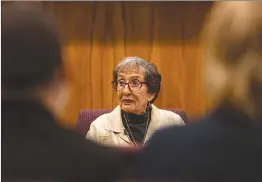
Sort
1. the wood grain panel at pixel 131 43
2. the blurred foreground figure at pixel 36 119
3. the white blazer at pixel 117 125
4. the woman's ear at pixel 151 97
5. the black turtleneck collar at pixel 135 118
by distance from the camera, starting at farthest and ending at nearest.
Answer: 1. the wood grain panel at pixel 131 43
2. the woman's ear at pixel 151 97
3. the black turtleneck collar at pixel 135 118
4. the white blazer at pixel 117 125
5. the blurred foreground figure at pixel 36 119

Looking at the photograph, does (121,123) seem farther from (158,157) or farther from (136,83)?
(158,157)

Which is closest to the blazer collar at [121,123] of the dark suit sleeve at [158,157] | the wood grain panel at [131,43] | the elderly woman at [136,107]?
the elderly woman at [136,107]

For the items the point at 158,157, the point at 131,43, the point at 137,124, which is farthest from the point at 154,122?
the point at 158,157

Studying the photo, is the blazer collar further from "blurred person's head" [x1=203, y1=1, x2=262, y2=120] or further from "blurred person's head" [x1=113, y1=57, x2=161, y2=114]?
"blurred person's head" [x1=203, y1=1, x2=262, y2=120]

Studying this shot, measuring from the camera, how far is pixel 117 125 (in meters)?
2.61

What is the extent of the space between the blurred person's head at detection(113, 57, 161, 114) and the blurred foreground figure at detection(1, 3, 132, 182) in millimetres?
1613

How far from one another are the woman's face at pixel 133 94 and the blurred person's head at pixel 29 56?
1616 millimetres

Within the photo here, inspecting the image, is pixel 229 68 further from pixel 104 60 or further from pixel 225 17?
Result: pixel 104 60

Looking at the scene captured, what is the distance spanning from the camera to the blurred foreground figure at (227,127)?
3.62ft

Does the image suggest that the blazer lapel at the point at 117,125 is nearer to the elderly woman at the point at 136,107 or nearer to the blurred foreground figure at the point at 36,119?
the elderly woman at the point at 136,107

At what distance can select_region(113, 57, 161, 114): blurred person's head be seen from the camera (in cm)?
272

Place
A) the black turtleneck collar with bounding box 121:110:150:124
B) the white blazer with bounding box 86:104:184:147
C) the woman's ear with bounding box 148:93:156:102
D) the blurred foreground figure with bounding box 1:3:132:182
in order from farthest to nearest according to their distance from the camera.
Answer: the woman's ear with bounding box 148:93:156:102
the black turtleneck collar with bounding box 121:110:150:124
the white blazer with bounding box 86:104:184:147
the blurred foreground figure with bounding box 1:3:132:182

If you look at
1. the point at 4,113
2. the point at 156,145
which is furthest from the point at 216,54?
the point at 4,113

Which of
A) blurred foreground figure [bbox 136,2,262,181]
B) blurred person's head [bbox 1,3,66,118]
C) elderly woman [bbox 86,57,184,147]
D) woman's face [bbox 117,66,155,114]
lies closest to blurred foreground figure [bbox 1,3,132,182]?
blurred person's head [bbox 1,3,66,118]
